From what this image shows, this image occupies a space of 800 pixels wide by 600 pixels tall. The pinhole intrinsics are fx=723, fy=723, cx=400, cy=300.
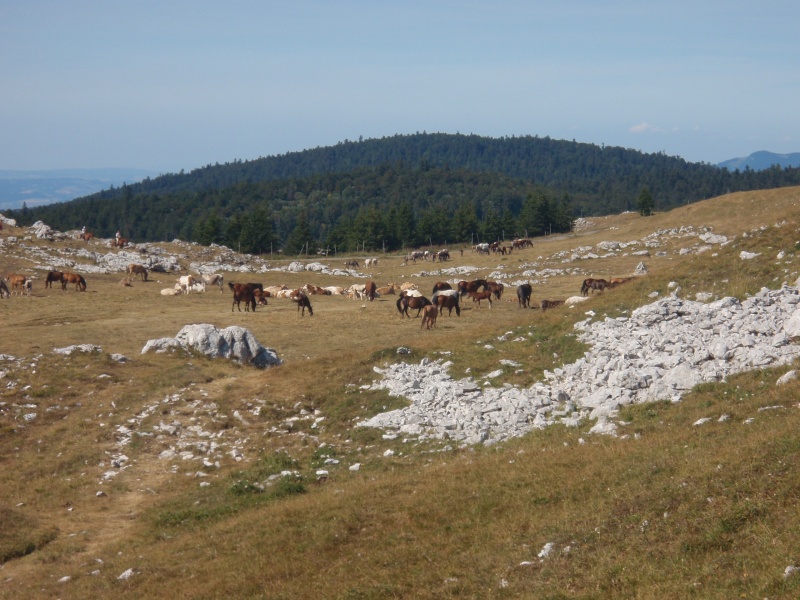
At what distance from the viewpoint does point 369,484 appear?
16797mm

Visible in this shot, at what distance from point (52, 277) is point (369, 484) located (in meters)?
47.0

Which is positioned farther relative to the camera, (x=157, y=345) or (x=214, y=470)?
(x=157, y=345)

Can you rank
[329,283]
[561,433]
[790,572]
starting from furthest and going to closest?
1. [329,283]
2. [561,433]
3. [790,572]

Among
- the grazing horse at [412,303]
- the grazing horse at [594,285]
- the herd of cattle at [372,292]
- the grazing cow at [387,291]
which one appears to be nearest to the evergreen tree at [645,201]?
the herd of cattle at [372,292]

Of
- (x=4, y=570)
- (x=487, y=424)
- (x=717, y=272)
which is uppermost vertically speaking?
(x=717, y=272)

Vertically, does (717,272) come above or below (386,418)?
above

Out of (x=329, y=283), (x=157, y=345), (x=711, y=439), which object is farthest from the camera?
(x=329, y=283)

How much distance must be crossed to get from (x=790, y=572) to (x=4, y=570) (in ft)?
47.8

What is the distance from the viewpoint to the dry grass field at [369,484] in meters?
10.9

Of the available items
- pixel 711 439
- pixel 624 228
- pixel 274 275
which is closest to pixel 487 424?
pixel 711 439

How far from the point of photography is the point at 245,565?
529 inches

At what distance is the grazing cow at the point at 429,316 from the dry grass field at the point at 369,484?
21.5 ft

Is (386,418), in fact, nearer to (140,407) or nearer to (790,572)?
(140,407)

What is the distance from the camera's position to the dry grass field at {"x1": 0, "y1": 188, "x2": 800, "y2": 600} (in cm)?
1095
